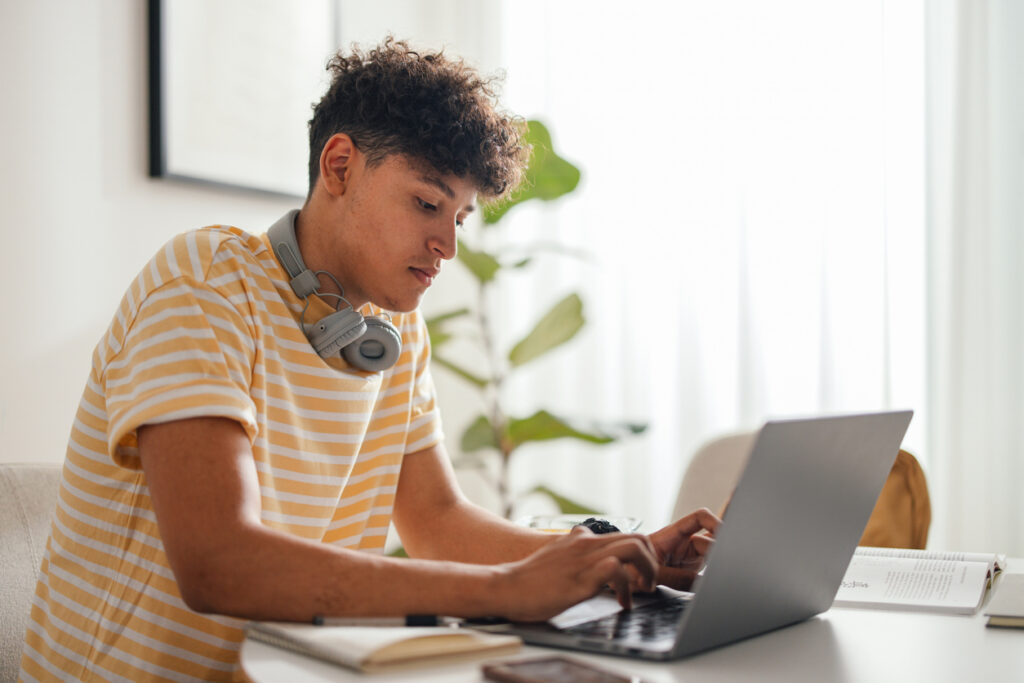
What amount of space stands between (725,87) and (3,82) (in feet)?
5.84

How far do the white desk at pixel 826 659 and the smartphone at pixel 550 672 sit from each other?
23 mm

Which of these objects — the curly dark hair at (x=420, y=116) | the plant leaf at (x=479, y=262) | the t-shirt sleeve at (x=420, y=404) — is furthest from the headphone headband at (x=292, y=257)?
the plant leaf at (x=479, y=262)

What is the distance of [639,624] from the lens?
846mm

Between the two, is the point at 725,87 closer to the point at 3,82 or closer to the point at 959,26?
the point at 959,26

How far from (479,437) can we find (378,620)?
178cm

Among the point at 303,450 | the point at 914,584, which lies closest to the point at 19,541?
the point at 303,450

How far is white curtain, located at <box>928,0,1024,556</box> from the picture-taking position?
7.28 feet

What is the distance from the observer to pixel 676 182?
267 centimetres

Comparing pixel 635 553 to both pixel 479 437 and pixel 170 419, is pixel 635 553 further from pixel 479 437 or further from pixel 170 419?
pixel 479 437

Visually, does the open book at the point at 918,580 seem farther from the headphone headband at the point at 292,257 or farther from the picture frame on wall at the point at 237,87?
the picture frame on wall at the point at 237,87

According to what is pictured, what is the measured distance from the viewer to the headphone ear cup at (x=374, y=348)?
1144 mm

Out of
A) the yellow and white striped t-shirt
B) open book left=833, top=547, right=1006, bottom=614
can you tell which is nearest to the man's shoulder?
the yellow and white striped t-shirt

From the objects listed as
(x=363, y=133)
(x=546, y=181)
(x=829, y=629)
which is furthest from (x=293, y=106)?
(x=829, y=629)

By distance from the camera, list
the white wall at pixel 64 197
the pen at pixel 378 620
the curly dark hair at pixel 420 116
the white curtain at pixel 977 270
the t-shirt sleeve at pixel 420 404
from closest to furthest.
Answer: the pen at pixel 378 620
the curly dark hair at pixel 420 116
the t-shirt sleeve at pixel 420 404
the white wall at pixel 64 197
the white curtain at pixel 977 270
